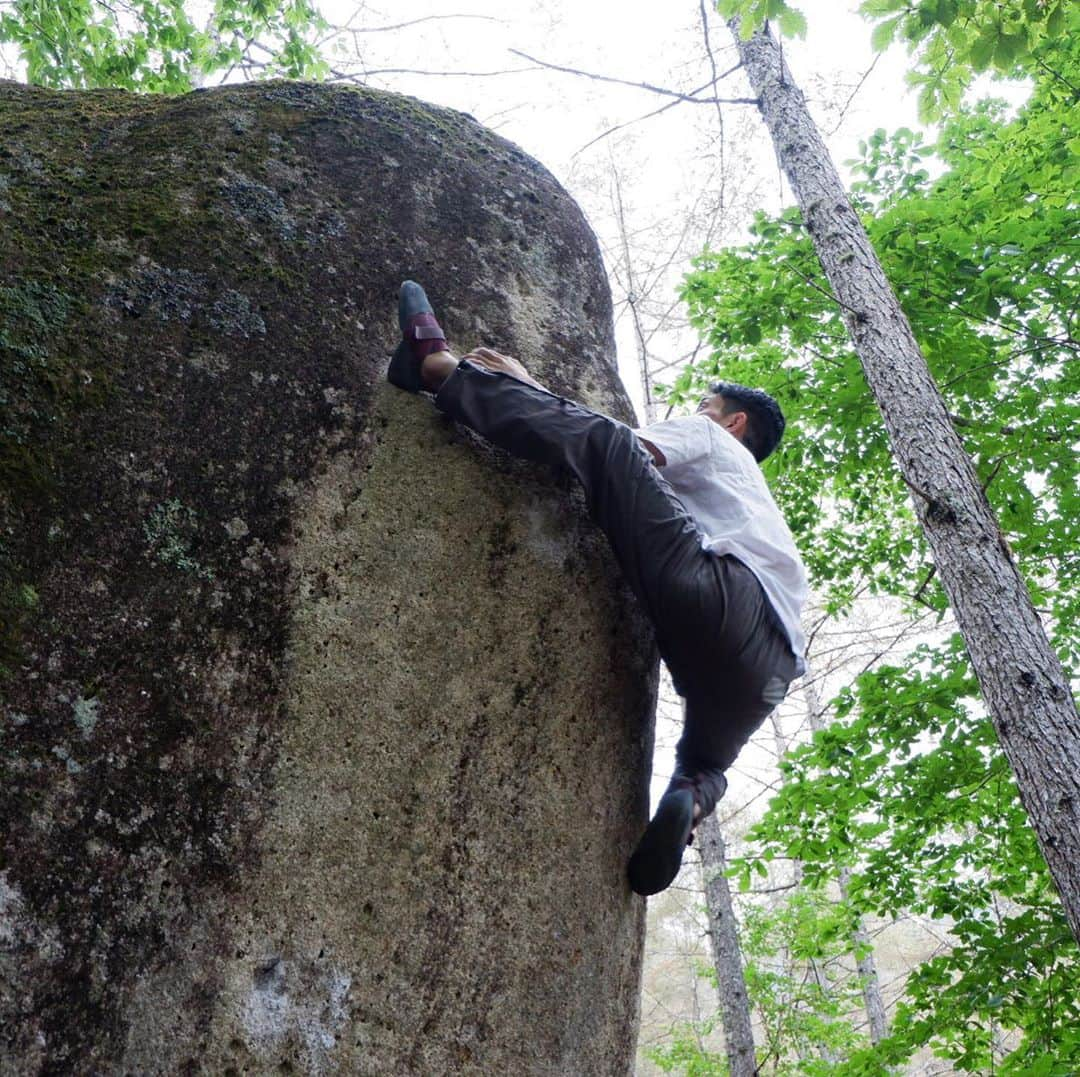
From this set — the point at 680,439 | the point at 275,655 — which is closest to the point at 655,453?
the point at 680,439

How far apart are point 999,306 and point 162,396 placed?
5597 mm

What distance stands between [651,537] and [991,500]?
4.69 meters

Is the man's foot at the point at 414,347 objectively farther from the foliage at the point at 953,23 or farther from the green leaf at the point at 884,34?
the green leaf at the point at 884,34

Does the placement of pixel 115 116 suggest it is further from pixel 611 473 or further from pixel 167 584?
pixel 611 473

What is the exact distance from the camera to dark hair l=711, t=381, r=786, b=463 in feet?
12.2

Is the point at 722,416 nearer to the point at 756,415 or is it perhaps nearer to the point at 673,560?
the point at 756,415

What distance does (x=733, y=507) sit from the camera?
2896mm

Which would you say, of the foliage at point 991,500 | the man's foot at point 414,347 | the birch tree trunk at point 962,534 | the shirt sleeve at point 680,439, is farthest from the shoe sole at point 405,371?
the foliage at point 991,500

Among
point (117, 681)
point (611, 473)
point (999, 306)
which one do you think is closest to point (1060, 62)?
point (999, 306)

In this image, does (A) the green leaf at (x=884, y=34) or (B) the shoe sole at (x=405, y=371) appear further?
(A) the green leaf at (x=884, y=34)

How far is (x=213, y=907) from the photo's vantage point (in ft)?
5.98

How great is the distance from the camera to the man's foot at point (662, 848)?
246 centimetres

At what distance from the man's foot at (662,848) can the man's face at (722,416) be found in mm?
1700

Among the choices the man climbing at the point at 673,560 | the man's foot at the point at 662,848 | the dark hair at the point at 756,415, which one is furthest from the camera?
the dark hair at the point at 756,415
